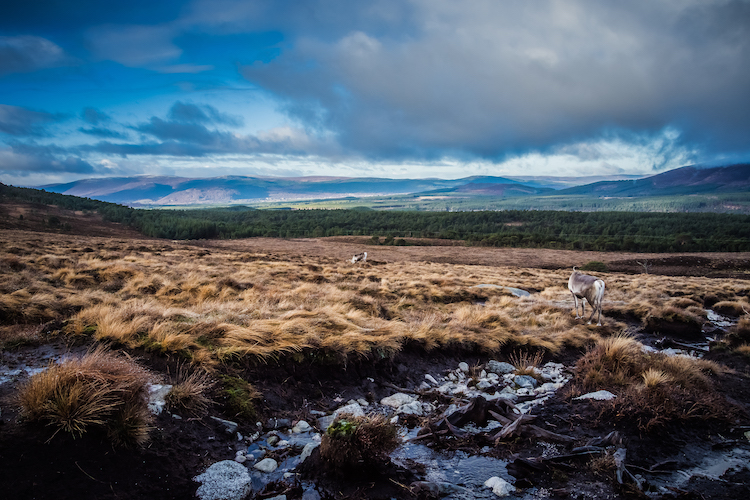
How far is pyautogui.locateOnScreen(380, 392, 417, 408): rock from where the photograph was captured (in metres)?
6.59

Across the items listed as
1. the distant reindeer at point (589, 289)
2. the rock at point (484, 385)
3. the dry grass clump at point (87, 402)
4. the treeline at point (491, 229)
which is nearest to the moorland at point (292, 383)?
the dry grass clump at point (87, 402)

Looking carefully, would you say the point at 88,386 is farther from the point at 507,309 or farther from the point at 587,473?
the point at 507,309

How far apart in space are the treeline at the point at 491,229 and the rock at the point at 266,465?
273ft

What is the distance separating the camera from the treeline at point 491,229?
8081cm

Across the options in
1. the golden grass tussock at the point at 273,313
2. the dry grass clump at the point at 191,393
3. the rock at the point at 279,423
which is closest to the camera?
the dry grass clump at the point at 191,393

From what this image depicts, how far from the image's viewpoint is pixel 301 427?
5.43 meters

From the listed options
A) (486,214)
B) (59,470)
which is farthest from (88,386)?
(486,214)

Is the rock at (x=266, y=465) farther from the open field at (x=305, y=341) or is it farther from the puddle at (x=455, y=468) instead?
the puddle at (x=455, y=468)

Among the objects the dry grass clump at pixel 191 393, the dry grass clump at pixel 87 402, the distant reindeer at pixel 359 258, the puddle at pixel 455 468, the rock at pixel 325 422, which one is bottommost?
the distant reindeer at pixel 359 258

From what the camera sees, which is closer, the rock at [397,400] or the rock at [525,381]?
the rock at [397,400]

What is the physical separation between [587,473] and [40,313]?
10.1m

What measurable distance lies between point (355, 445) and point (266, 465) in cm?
119

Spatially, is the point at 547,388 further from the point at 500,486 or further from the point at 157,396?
the point at 157,396

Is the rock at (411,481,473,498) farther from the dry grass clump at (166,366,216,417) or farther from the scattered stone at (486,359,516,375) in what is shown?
the scattered stone at (486,359,516,375)
